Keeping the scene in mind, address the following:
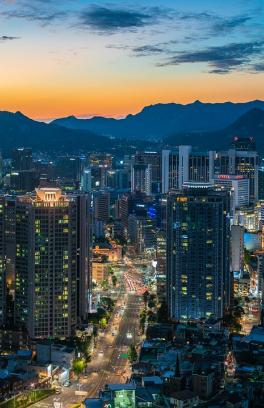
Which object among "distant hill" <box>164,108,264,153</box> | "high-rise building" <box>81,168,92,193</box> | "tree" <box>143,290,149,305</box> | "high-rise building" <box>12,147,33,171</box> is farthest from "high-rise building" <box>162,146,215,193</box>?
"tree" <box>143,290,149,305</box>

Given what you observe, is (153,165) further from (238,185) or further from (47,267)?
(47,267)

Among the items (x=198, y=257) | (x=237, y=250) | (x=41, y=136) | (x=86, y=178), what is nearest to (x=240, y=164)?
(x=86, y=178)

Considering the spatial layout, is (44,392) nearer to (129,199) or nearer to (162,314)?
(162,314)

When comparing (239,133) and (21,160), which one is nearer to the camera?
(21,160)

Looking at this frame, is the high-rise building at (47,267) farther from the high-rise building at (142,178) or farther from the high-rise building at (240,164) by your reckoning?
the high-rise building at (142,178)

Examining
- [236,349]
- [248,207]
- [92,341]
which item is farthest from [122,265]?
[236,349]

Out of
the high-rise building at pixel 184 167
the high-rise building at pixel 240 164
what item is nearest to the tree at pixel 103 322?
the high-rise building at pixel 240 164
